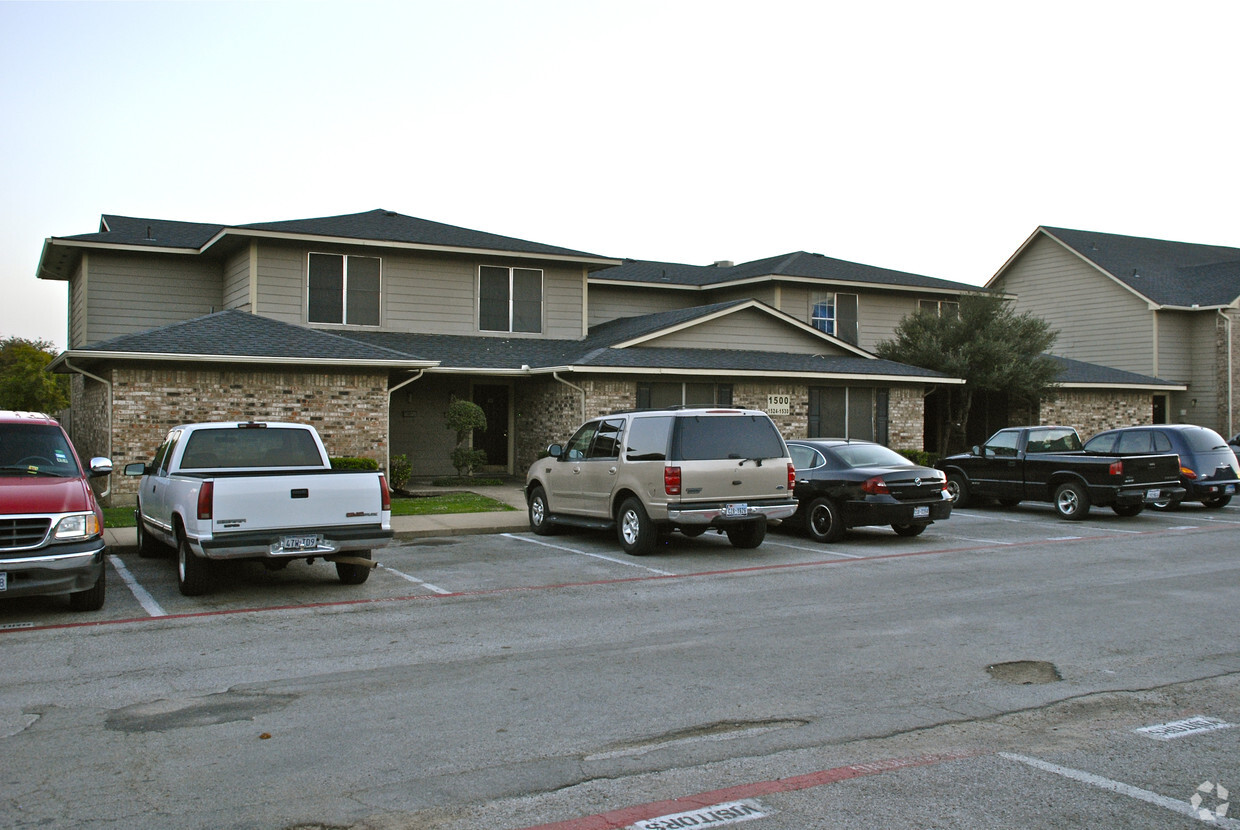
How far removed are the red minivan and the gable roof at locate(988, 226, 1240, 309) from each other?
35634 millimetres

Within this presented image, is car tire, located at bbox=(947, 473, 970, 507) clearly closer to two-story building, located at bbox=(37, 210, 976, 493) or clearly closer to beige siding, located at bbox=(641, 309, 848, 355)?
two-story building, located at bbox=(37, 210, 976, 493)

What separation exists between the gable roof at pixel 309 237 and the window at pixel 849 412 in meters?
6.55

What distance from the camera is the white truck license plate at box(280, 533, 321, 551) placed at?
1015 cm

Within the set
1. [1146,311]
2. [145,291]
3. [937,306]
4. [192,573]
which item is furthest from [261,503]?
[1146,311]

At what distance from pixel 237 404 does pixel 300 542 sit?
10733 mm

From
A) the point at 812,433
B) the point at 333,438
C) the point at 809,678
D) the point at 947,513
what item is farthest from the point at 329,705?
the point at 812,433

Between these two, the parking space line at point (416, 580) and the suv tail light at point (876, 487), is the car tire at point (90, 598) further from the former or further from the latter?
the suv tail light at point (876, 487)

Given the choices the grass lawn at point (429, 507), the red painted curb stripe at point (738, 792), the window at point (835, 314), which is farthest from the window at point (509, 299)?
the red painted curb stripe at point (738, 792)

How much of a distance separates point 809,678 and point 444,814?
127 inches

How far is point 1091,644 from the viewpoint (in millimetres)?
8188

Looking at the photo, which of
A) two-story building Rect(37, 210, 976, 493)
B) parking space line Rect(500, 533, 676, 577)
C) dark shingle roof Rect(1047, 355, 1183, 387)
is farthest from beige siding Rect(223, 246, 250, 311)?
dark shingle roof Rect(1047, 355, 1183, 387)

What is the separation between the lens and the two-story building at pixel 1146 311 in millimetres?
35438

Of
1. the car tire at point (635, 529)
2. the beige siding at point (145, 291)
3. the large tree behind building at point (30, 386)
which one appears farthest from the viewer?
the large tree behind building at point (30, 386)

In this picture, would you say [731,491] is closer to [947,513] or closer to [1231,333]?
[947,513]
